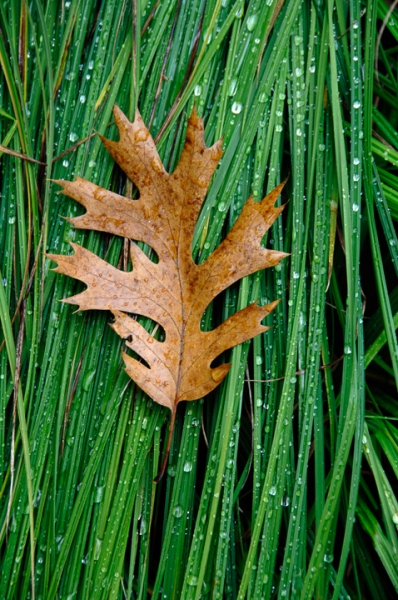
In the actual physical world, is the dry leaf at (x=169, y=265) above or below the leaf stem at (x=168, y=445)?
above

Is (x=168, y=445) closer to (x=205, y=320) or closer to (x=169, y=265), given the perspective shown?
(x=205, y=320)

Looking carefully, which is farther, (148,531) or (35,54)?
(35,54)

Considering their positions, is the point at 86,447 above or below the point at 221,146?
below

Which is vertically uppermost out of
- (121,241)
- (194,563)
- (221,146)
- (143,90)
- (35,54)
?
(35,54)

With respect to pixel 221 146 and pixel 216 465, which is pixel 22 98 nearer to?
pixel 221 146

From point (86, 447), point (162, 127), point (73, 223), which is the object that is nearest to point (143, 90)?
point (162, 127)
